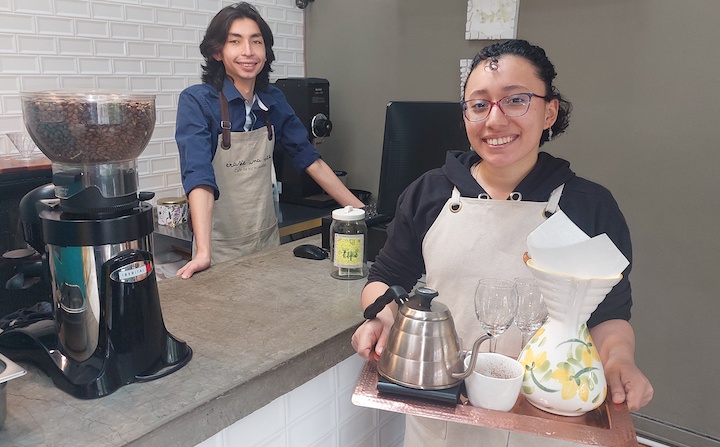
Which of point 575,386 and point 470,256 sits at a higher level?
point 470,256

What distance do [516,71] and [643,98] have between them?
5.36 feet

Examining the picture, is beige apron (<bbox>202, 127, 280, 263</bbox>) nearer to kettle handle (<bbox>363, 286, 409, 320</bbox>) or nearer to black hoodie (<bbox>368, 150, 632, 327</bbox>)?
black hoodie (<bbox>368, 150, 632, 327</bbox>)

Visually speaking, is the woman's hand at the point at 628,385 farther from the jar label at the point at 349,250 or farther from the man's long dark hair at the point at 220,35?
the man's long dark hair at the point at 220,35

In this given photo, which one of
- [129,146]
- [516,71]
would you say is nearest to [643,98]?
[516,71]

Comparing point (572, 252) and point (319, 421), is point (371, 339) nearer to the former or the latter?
point (319, 421)

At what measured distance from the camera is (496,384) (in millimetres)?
910

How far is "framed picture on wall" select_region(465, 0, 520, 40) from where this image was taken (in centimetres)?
279

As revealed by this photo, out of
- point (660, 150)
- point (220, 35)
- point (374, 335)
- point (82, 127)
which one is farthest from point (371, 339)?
point (660, 150)

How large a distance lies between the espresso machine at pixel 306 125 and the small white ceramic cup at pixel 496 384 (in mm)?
2304

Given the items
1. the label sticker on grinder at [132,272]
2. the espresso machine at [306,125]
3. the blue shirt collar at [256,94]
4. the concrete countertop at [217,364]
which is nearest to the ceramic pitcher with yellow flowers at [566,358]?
the concrete countertop at [217,364]

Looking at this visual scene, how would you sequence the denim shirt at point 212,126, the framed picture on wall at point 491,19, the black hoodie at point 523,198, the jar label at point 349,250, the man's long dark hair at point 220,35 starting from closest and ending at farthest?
the black hoodie at point 523,198 < the jar label at point 349,250 < the denim shirt at point 212,126 < the man's long dark hair at point 220,35 < the framed picture on wall at point 491,19

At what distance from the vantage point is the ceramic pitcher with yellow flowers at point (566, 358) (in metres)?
0.88

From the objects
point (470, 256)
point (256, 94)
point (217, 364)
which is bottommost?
point (217, 364)

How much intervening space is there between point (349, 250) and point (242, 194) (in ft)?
3.31
